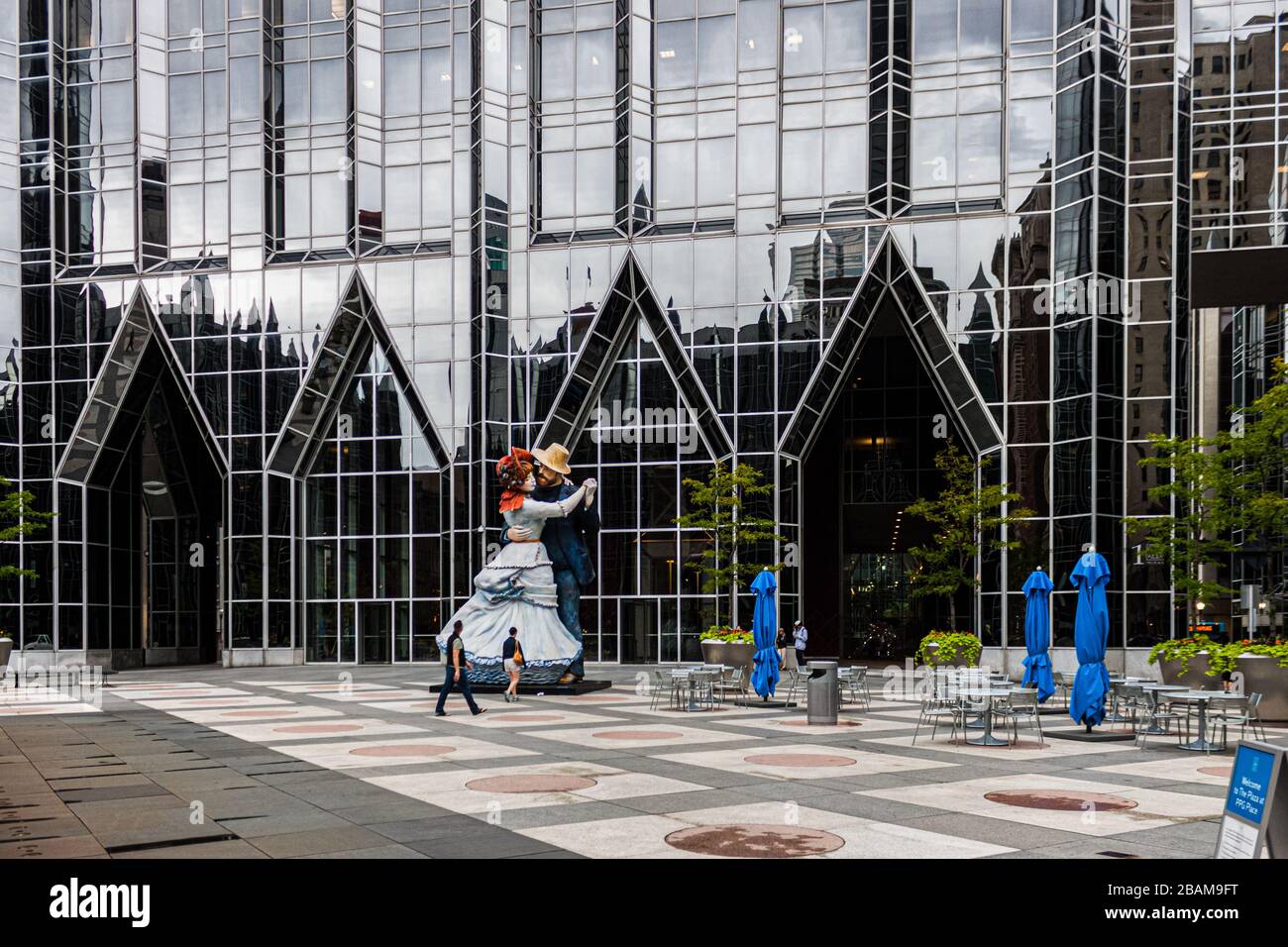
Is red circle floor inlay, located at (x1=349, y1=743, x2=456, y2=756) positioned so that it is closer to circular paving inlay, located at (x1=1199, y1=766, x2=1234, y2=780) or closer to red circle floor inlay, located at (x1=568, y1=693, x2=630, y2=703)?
red circle floor inlay, located at (x1=568, y1=693, x2=630, y2=703)

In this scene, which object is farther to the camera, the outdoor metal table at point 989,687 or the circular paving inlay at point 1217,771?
the outdoor metal table at point 989,687

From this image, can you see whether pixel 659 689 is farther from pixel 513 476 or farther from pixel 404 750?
pixel 404 750

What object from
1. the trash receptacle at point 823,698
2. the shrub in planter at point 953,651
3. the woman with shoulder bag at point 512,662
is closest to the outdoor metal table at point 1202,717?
the trash receptacle at point 823,698

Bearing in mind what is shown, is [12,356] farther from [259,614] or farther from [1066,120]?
[1066,120]

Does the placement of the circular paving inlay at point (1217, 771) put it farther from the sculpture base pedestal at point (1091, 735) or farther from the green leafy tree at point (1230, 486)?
the green leafy tree at point (1230, 486)

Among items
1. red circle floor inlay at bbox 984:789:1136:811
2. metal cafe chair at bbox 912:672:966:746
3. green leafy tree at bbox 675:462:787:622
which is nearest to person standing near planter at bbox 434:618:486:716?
metal cafe chair at bbox 912:672:966:746

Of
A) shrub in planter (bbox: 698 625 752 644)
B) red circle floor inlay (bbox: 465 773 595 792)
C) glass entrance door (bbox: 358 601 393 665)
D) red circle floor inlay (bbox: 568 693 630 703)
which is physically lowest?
glass entrance door (bbox: 358 601 393 665)

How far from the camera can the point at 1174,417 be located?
3547 cm

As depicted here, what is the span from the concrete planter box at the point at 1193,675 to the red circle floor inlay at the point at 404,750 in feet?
47.4

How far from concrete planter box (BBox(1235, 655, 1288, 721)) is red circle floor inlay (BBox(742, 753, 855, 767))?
27.8ft

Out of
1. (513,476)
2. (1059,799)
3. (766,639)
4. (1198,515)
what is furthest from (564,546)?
(1059,799)

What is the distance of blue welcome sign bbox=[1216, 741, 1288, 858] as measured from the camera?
6.00 m

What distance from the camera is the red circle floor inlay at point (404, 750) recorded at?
49.7 feet
